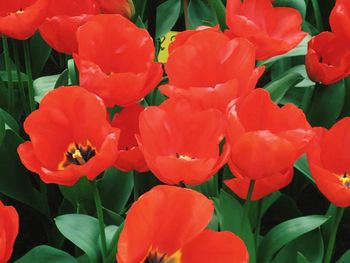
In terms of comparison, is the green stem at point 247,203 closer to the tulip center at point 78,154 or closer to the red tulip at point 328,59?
the tulip center at point 78,154

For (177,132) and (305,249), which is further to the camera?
(305,249)

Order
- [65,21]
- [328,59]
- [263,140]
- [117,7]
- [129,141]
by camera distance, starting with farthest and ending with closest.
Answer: [117,7] < [328,59] < [65,21] < [129,141] < [263,140]

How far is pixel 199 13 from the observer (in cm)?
153

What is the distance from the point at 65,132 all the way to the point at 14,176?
410 millimetres

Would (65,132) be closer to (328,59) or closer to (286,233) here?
(286,233)

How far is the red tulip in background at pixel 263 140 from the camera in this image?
725 millimetres

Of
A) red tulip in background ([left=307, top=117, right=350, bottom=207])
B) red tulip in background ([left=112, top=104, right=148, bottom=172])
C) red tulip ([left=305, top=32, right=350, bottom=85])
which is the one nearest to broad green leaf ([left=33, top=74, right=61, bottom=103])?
red tulip in background ([left=112, top=104, right=148, bottom=172])

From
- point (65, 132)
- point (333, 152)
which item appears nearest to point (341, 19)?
point (333, 152)

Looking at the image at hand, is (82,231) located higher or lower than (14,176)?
higher

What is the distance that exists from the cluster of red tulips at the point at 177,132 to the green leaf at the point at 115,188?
16 centimetres

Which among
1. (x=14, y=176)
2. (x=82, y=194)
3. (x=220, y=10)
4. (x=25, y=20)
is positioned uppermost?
(x=25, y=20)

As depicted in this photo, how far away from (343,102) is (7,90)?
657mm

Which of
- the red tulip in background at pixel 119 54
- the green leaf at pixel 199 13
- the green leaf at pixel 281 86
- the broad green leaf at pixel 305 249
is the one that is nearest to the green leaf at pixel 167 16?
the green leaf at pixel 199 13

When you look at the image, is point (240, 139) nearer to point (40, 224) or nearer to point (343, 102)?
point (343, 102)
